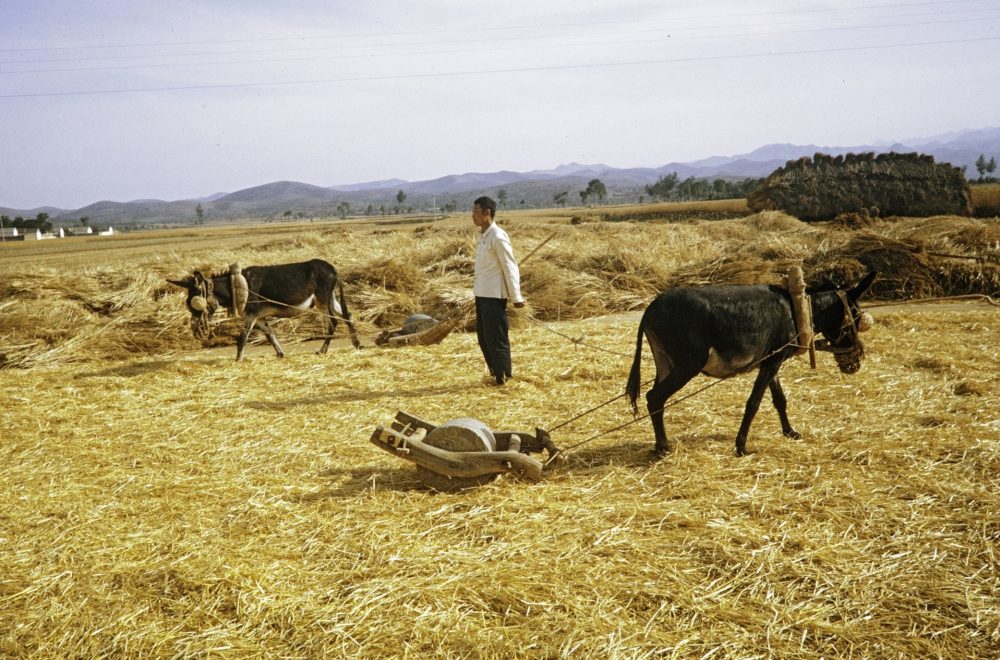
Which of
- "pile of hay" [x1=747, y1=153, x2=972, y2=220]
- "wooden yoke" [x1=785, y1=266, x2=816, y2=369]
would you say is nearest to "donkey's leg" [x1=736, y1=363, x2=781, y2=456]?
"wooden yoke" [x1=785, y1=266, x2=816, y2=369]

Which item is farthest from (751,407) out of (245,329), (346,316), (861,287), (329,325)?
(245,329)

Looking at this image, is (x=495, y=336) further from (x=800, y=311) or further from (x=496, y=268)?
(x=800, y=311)

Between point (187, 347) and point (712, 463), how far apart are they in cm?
916

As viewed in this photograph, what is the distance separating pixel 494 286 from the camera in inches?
289

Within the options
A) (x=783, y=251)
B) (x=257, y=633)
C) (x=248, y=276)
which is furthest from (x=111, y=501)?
(x=783, y=251)

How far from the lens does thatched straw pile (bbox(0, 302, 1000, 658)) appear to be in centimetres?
292

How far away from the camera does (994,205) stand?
2298cm

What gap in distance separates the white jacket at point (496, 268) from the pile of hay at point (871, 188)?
59.6 feet

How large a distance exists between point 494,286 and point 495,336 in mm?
551

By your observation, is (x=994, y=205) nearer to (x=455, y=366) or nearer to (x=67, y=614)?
(x=455, y=366)

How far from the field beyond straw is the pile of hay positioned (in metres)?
15.0

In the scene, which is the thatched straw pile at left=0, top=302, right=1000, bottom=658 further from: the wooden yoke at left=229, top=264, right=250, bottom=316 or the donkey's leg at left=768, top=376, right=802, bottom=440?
the wooden yoke at left=229, top=264, right=250, bottom=316

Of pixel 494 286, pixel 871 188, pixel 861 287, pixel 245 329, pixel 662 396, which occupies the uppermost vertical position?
pixel 871 188

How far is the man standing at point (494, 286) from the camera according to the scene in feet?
23.7
